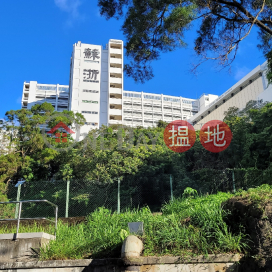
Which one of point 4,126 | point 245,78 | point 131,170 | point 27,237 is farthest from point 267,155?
point 245,78

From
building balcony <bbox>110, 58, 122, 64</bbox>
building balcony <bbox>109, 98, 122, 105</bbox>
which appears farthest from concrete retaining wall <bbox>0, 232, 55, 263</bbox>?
building balcony <bbox>110, 58, 122, 64</bbox>

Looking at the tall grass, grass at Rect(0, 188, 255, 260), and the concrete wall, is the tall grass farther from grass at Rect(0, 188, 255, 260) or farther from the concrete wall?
the concrete wall

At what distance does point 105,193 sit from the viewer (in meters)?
10.2

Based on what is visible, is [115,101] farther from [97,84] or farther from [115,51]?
[115,51]

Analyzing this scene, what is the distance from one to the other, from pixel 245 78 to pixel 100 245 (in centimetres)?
3393

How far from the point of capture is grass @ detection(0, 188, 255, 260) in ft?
16.3

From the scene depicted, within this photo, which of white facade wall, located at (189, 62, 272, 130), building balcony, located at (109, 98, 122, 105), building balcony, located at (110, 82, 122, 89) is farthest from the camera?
building balcony, located at (110, 82, 122, 89)

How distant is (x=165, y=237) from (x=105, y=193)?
17.3 feet

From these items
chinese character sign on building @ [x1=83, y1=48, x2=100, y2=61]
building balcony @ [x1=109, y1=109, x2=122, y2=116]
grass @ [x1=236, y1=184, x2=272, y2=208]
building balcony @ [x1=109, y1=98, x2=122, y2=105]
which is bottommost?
grass @ [x1=236, y1=184, x2=272, y2=208]
